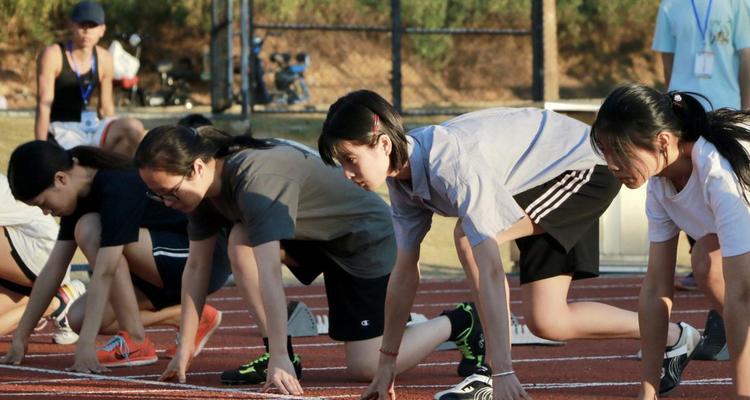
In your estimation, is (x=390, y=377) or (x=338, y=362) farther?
(x=338, y=362)

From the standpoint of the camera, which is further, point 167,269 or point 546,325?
point 167,269

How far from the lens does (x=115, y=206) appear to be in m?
5.82

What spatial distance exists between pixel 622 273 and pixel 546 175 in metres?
5.06

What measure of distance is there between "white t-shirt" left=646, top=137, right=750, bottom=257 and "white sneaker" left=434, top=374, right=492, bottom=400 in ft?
3.25

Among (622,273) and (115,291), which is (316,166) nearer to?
(115,291)

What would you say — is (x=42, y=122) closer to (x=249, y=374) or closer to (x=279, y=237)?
(x=249, y=374)

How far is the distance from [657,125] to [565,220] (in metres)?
1.21

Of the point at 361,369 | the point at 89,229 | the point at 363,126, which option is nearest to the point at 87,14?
the point at 89,229

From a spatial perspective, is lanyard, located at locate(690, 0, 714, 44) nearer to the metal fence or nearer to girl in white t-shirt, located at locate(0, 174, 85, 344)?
girl in white t-shirt, located at locate(0, 174, 85, 344)

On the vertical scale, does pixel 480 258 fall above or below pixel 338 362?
above

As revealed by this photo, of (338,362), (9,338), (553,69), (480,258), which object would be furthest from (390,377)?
(553,69)

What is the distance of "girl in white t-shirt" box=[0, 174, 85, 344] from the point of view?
666cm

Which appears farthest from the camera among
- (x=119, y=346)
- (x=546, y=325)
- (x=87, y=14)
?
(x=87, y=14)

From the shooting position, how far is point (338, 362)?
614cm
